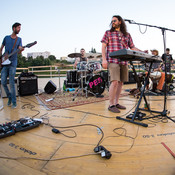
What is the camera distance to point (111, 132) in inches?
51.8

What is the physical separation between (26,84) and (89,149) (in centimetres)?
329

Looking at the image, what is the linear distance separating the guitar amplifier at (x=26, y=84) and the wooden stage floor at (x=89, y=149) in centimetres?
249

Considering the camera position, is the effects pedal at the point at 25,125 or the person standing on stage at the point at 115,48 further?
the person standing on stage at the point at 115,48

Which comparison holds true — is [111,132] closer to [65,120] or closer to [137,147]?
[137,147]

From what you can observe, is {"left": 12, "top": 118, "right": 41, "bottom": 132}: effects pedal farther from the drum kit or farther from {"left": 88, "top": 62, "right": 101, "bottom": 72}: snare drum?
{"left": 88, "top": 62, "right": 101, "bottom": 72}: snare drum

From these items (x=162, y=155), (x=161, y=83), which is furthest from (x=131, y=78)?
(x=162, y=155)

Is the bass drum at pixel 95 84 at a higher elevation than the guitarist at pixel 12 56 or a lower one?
lower

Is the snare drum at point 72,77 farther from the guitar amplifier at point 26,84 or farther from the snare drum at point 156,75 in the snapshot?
the snare drum at point 156,75

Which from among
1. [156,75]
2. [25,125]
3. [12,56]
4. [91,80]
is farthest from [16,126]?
[156,75]

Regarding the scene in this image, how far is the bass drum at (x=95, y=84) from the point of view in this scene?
331 centimetres

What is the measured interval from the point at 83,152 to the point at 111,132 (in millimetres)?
442

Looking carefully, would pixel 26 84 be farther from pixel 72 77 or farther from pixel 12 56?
pixel 72 77

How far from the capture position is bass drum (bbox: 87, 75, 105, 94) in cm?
331

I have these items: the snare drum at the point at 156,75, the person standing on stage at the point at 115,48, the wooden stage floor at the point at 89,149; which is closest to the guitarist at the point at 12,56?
the wooden stage floor at the point at 89,149
